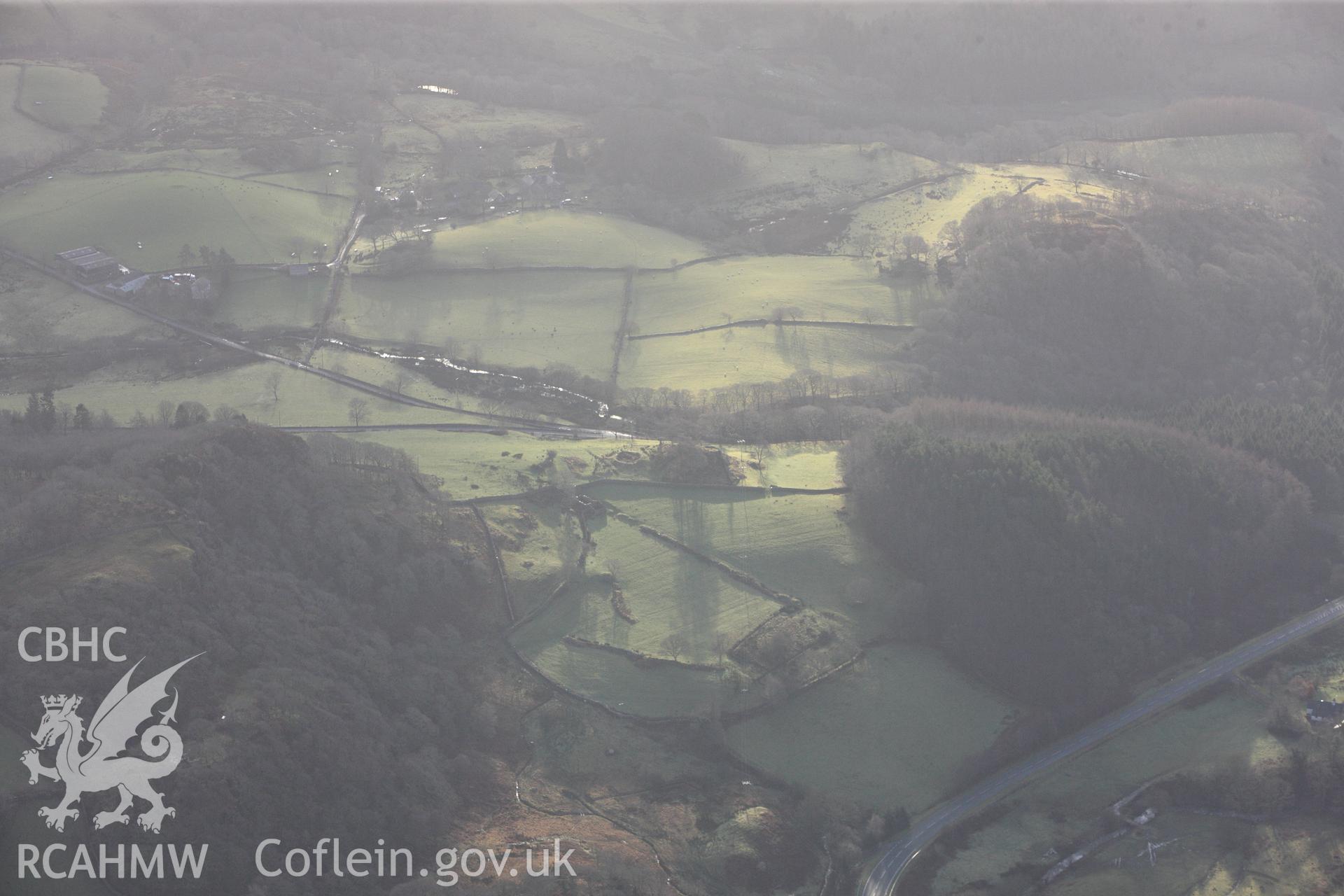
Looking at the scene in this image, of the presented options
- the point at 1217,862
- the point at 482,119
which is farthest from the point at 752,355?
the point at 482,119

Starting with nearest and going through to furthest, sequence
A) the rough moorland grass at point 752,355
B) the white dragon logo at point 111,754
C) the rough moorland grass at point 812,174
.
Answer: the white dragon logo at point 111,754, the rough moorland grass at point 752,355, the rough moorland grass at point 812,174

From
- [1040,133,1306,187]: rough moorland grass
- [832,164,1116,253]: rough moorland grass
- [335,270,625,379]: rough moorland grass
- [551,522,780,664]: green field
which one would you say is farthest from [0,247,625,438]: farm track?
[1040,133,1306,187]: rough moorland grass

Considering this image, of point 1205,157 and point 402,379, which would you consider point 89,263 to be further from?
point 1205,157

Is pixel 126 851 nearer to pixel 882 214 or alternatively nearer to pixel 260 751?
pixel 260 751

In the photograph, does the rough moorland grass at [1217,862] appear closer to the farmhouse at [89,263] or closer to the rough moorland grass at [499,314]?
the rough moorland grass at [499,314]

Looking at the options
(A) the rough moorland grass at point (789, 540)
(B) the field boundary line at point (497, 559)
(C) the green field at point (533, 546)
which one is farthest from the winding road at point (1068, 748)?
(B) the field boundary line at point (497, 559)

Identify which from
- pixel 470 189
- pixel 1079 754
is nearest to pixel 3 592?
pixel 1079 754
